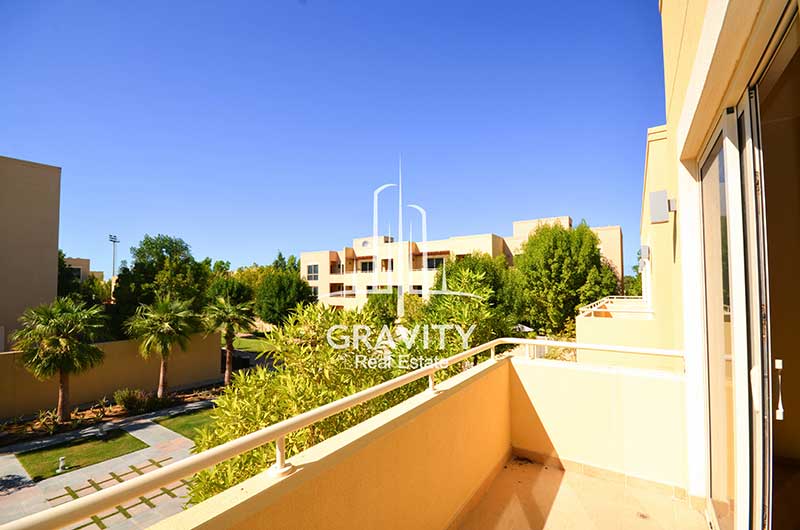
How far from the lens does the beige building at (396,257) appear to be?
26266 mm

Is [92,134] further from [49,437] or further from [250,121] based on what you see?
[49,437]

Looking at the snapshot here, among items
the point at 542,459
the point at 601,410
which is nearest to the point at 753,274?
the point at 601,410

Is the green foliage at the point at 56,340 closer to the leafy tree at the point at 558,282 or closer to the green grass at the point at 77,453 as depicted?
the green grass at the point at 77,453

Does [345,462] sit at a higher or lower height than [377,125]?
lower

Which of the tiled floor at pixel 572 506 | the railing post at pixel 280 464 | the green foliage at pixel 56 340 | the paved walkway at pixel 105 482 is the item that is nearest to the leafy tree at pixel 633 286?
the tiled floor at pixel 572 506

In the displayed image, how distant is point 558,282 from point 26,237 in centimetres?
2582

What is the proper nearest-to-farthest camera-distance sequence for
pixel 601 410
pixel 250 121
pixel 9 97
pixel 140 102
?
1. pixel 601 410
2. pixel 140 102
3. pixel 250 121
4. pixel 9 97

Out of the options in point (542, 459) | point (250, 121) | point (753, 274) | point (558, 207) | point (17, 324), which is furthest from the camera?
point (558, 207)

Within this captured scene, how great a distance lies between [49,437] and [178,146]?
12198mm

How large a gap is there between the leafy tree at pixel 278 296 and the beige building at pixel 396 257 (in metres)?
1.99

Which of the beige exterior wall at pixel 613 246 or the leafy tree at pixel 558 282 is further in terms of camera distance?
the beige exterior wall at pixel 613 246

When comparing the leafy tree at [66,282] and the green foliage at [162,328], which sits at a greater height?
the leafy tree at [66,282]

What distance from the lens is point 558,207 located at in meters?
28.6

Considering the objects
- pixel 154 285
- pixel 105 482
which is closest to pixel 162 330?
pixel 105 482
